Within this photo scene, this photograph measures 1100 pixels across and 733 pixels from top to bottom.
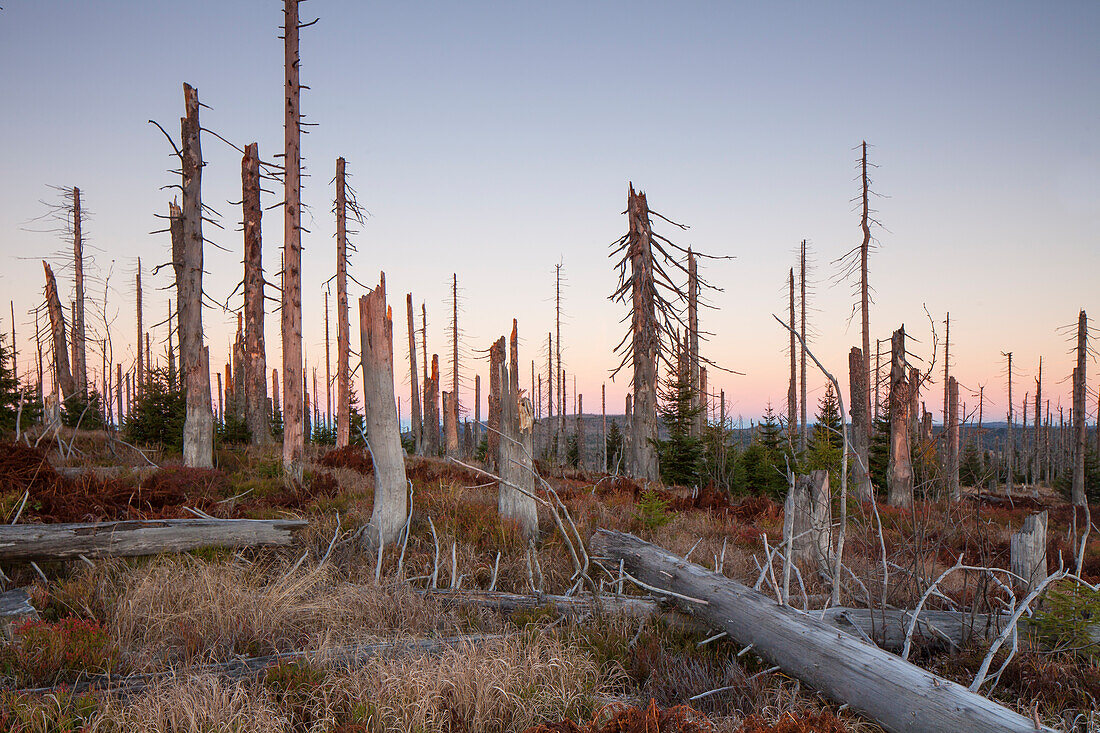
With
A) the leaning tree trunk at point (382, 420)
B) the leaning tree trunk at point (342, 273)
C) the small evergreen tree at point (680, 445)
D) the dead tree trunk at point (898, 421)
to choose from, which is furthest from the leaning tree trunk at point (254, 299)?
the dead tree trunk at point (898, 421)

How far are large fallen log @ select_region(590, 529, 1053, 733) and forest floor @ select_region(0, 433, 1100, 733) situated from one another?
0.48 feet

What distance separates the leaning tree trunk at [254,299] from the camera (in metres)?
16.0

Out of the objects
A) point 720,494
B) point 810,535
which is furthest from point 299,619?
point 720,494

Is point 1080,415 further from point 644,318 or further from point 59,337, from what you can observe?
point 59,337

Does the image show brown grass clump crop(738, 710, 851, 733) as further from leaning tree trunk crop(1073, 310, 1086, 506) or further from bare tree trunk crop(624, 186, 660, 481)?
leaning tree trunk crop(1073, 310, 1086, 506)

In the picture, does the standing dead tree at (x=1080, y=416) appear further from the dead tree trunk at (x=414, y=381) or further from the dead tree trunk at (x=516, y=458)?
the dead tree trunk at (x=414, y=381)

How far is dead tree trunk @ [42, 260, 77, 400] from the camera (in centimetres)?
2361

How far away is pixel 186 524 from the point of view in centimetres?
585

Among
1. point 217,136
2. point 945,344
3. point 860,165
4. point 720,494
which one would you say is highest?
point 860,165

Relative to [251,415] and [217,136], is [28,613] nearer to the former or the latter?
[217,136]

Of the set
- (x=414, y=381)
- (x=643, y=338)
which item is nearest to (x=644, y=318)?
(x=643, y=338)

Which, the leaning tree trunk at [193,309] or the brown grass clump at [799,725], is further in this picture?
the leaning tree trunk at [193,309]

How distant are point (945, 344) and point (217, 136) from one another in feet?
116

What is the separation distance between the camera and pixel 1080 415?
2030 centimetres
